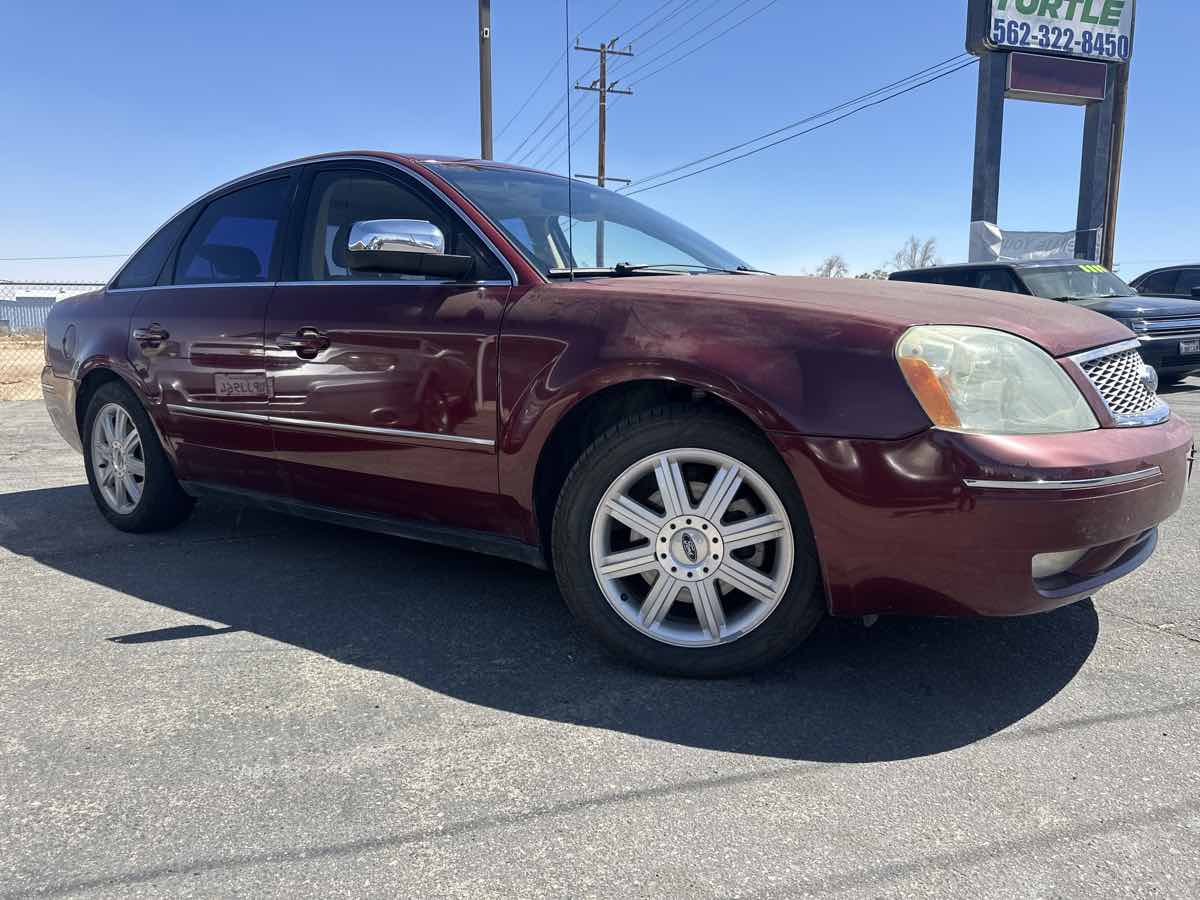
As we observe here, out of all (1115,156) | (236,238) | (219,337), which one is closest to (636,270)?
(219,337)

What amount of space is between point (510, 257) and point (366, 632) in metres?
1.31

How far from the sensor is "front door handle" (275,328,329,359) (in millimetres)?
3225

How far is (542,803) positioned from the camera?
1.92 metres

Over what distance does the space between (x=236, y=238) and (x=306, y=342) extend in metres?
0.94

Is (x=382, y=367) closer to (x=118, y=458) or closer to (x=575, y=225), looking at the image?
(x=575, y=225)

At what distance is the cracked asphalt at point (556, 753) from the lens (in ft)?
5.56

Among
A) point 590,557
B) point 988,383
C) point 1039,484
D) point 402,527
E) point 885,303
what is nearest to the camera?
point 1039,484

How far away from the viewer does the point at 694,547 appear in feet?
8.21

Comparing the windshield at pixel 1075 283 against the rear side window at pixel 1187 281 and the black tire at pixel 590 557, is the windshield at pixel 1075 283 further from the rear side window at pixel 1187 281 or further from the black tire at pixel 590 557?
the black tire at pixel 590 557

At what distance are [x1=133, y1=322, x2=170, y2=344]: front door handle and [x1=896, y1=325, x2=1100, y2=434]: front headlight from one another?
10.4ft

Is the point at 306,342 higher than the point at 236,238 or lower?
lower

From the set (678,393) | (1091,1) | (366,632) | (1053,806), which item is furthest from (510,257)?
(1091,1)

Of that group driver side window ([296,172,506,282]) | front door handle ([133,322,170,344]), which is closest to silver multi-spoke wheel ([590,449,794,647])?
driver side window ([296,172,506,282])

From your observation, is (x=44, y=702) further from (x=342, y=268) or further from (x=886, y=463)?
(x=886, y=463)
